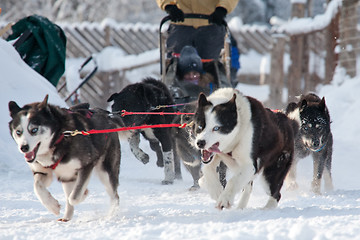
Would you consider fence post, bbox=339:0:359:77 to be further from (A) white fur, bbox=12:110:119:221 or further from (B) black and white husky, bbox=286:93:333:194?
(A) white fur, bbox=12:110:119:221

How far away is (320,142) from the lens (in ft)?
15.8

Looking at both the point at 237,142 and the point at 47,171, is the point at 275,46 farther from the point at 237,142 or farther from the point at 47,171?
the point at 47,171

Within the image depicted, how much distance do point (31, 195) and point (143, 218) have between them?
1706mm

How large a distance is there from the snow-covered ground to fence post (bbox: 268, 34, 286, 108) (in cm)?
348

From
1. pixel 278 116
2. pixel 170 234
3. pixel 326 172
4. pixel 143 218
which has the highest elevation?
pixel 278 116

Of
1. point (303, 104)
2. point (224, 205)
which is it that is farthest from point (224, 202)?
point (303, 104)

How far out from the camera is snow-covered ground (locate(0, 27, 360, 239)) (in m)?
2.75

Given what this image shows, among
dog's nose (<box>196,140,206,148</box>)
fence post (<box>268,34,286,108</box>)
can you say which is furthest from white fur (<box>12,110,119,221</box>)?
fence post (<box>268,34,286,108</box>)

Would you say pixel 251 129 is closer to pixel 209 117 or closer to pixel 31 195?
pixel 209 117

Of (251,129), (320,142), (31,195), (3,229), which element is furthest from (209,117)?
(31,195)

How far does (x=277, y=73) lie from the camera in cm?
1203

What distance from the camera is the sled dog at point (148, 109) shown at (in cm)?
529

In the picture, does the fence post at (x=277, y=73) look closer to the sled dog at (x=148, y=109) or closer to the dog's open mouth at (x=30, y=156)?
the sled dog at (x=148, y=109)

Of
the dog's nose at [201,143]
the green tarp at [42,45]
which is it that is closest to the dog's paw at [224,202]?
the dog's nose at [201,143]
